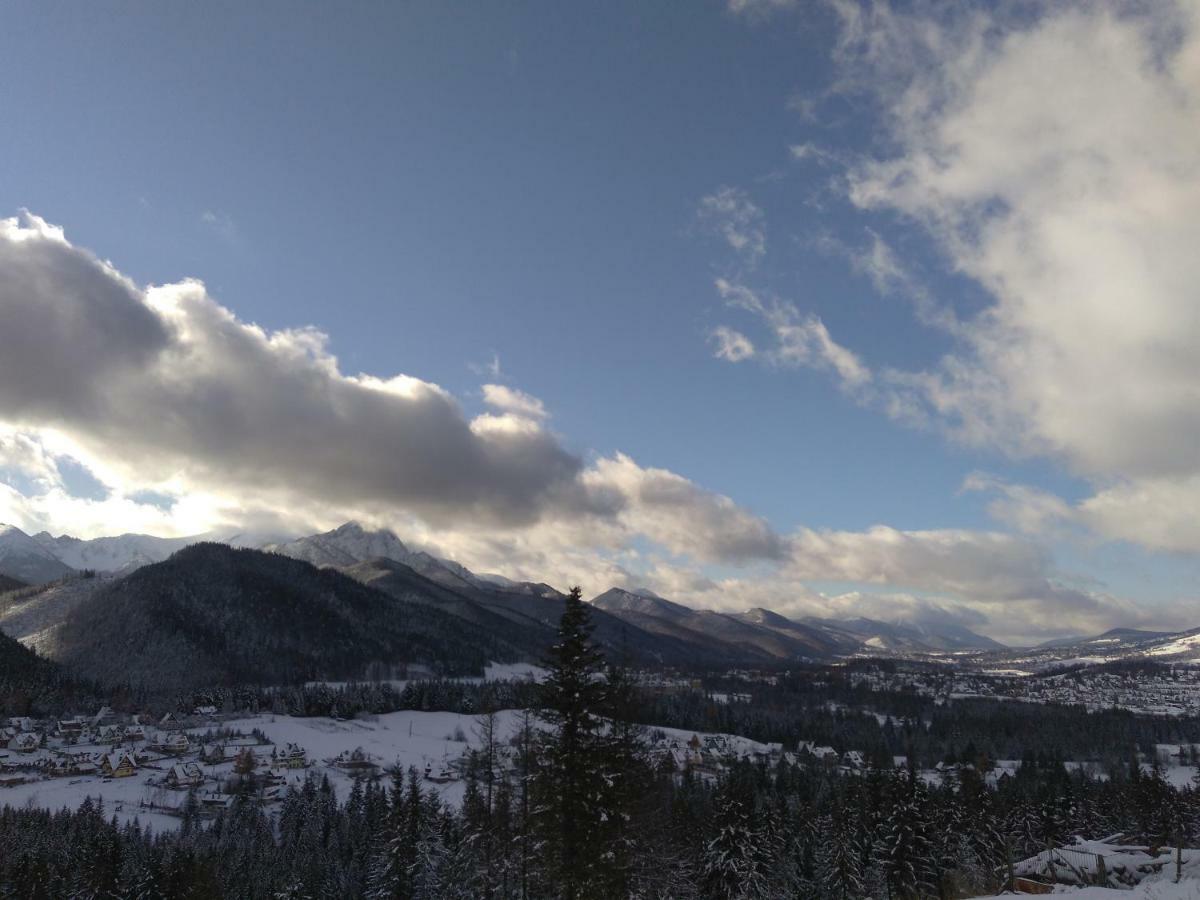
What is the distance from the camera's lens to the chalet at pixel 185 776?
120500 millimetres

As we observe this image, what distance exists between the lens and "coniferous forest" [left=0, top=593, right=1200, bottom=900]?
25047 millimetres

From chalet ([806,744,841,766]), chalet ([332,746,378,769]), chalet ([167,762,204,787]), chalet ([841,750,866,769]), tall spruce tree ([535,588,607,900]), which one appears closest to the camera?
tall spruce tree ([535,588,607,900])

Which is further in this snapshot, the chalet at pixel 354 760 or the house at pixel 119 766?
the chalet at pixel 354 760

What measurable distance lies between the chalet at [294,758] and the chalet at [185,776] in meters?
14.1

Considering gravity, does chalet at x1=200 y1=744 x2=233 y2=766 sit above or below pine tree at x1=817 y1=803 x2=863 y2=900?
below

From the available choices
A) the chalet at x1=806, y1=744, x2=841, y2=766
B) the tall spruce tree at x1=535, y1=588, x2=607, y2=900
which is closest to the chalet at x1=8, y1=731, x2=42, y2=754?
the chalet at x1=806, y1=744, x2=841, y2=766

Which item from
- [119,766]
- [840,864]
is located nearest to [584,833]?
[840,864]

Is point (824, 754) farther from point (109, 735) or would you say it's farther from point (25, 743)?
point (25, 743)

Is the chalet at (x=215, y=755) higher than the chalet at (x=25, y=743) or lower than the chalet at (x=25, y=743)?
lower

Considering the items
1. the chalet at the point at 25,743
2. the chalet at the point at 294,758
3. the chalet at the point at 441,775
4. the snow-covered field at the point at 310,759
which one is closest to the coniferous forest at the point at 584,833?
the snow-covered field at the point at 310,759

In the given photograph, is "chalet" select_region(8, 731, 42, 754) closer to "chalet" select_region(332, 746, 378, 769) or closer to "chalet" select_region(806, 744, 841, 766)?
"chalet" select_region(332, 746, 378, 769)

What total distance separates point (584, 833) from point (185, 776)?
12841cm

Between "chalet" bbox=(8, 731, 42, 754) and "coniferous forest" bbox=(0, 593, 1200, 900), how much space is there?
2158 inches

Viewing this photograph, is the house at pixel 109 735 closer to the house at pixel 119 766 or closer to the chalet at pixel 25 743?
the chalet at pixel 25 743
